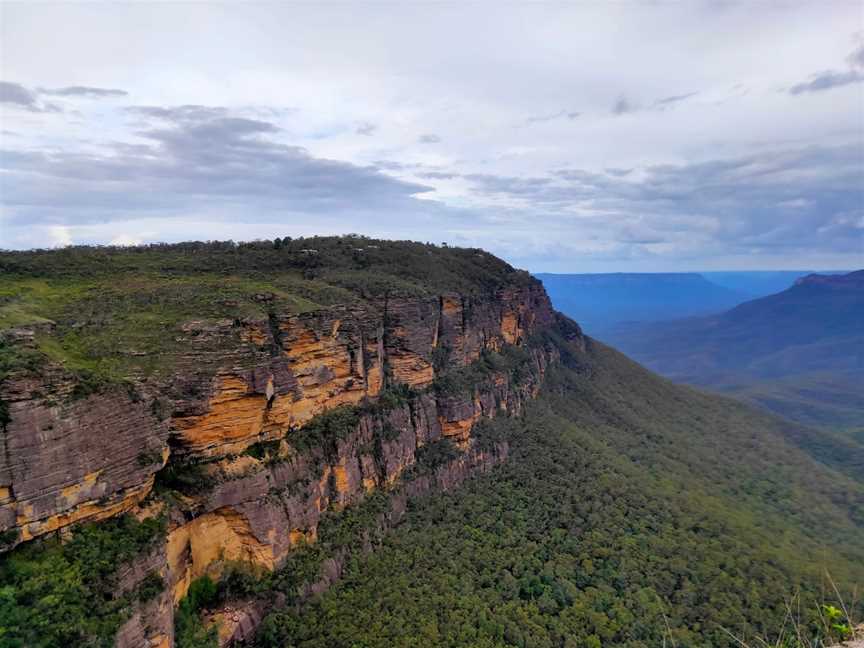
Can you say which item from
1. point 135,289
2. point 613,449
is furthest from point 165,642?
point 613,449

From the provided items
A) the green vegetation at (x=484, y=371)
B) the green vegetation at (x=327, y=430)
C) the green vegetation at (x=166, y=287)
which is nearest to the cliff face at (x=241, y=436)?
the green vegetation at (x=327, y=430)

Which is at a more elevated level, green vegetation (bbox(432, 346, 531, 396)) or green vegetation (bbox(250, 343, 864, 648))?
green vegetation (bbox(432, 346, 531, 396))

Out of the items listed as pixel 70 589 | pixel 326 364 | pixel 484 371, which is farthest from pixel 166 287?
pixel 484 371

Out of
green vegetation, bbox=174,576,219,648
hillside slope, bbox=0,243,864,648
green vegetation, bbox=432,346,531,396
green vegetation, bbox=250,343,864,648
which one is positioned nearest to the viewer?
hillside slope, bbox=0,243,864,648

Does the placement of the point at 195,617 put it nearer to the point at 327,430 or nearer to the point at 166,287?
the point at 327,430

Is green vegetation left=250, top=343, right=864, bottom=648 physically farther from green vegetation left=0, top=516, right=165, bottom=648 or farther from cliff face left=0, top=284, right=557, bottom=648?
green vegetation left=0, top=516, right=165, bottom=648

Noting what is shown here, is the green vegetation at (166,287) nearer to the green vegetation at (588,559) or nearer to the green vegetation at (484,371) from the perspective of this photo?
the green vegetation at (484,371)

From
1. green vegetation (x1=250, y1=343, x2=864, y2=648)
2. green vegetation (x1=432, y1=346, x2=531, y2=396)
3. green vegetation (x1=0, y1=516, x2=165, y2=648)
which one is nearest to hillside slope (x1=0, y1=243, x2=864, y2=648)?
green vegetation (x1=0, y1=516, x2=165, y2=648)
